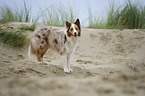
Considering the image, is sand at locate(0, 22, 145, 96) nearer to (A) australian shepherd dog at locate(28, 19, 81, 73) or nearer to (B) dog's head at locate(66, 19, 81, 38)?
(A) australian shepherd dog at locate(28, 19, 81, 73)

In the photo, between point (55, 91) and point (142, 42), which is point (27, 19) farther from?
point (55, 91)

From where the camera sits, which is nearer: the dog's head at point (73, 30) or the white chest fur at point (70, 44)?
the dog's head at point (73, 30)

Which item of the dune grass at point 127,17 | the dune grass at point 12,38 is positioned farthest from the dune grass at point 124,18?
the dune grass at point 12,38

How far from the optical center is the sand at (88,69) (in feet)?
3.20

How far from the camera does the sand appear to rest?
98 cm

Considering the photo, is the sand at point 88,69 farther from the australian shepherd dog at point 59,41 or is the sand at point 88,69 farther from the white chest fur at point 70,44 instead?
the white chest fur at point 70,44

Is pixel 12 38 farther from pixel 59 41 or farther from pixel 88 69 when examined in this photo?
Answer: pixel 88 69

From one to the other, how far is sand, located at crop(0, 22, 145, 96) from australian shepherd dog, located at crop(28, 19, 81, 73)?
0.39 m

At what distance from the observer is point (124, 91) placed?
0.94 meters

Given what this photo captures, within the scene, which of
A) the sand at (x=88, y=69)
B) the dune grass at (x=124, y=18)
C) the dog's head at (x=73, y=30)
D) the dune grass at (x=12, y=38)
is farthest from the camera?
the dune grass at (x=124, y=18)

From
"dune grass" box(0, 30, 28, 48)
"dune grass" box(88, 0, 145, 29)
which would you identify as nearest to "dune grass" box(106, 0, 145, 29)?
"dune grass" box(88, 0, 145, 29)

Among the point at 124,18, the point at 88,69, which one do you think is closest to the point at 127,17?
the point at 124,18

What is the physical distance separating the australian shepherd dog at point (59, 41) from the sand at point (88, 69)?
0.39 m

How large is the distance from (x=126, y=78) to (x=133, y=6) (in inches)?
387
